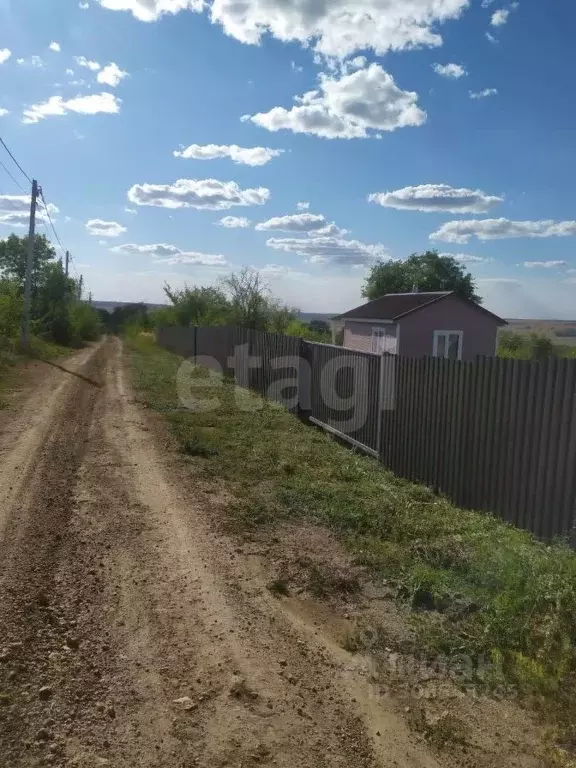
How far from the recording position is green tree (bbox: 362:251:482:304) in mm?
52656

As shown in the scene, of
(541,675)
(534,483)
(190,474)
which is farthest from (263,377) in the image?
(541,675)

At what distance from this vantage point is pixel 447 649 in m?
3.60

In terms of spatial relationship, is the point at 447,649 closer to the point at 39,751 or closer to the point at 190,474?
the point at 39,751

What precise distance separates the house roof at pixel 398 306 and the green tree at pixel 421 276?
24739 mm

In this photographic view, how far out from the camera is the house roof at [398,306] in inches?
950

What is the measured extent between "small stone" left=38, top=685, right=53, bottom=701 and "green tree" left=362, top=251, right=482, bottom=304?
51.1 meters

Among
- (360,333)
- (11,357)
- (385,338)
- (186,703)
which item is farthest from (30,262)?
(186,703)

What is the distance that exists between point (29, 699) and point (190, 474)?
4.49 meters

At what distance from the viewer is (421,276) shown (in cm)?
5244

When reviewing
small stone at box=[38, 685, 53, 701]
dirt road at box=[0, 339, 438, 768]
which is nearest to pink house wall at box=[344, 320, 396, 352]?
dirt road at box=[0, 339, 438, 768]

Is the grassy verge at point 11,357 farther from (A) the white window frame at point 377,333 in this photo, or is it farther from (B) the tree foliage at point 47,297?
(A) the white window frame at point 377,333

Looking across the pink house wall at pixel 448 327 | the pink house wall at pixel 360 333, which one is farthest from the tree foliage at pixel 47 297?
the pink house wall at pixel 448 327

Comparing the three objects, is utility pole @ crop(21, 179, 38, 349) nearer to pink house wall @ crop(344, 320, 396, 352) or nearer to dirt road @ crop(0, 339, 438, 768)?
pink house wall @ crop(344, 320, 396, 352)

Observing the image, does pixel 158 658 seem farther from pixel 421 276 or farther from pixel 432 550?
pixel 421 276
